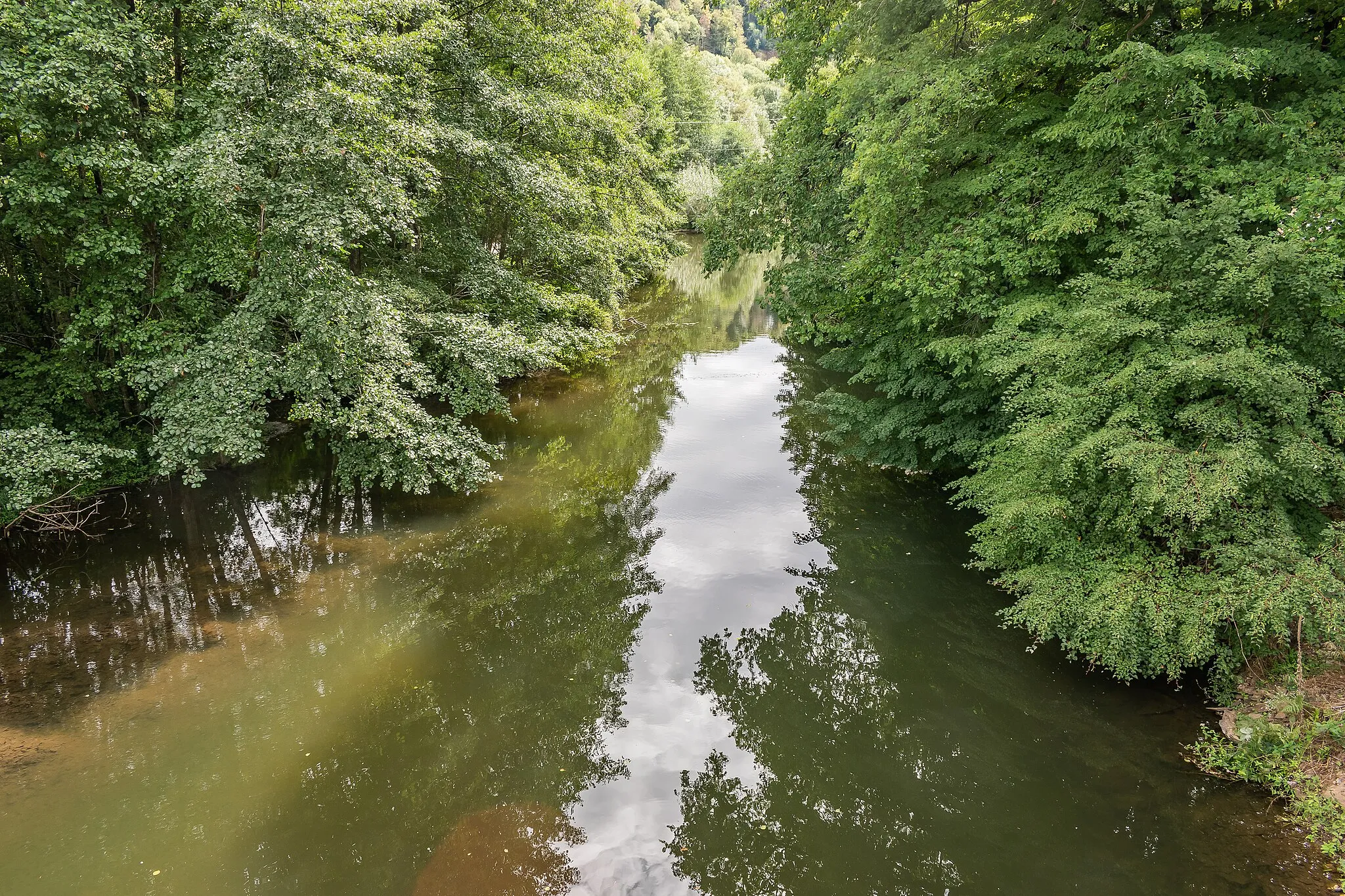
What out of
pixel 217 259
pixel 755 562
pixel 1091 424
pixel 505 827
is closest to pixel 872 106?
pixel 1091 424

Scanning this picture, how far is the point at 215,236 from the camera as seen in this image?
8875mm

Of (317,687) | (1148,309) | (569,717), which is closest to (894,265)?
(1148,309)

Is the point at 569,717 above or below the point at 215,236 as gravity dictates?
below

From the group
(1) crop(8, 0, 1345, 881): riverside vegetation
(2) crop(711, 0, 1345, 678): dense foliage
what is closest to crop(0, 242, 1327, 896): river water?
(1) crop(8, 0, 1345, 881): riverside vegetation

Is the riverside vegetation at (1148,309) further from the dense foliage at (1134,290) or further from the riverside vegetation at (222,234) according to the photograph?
the riverside vegetation at (222,234)

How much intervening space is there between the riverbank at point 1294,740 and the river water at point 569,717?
27 cm

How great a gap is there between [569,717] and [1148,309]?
7504mm

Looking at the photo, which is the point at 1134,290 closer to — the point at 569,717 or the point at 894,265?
the point at 894,265

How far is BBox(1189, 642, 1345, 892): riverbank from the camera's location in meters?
5.20

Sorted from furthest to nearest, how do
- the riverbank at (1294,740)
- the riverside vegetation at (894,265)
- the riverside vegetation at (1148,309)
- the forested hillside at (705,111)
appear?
the forested hillside at (705,111), the riverside vegetation at (894,265), the riverside vegetation at (1148,309), the riverbank at (1294,740)

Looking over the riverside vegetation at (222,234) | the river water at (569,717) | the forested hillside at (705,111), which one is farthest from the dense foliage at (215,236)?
the forested hillside at (705,111)

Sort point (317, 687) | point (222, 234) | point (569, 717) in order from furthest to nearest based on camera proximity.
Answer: point (222, 234), point (317, 687), point (569, 717)

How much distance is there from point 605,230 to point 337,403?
34.8 feet

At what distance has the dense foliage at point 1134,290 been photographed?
552 centimetres
